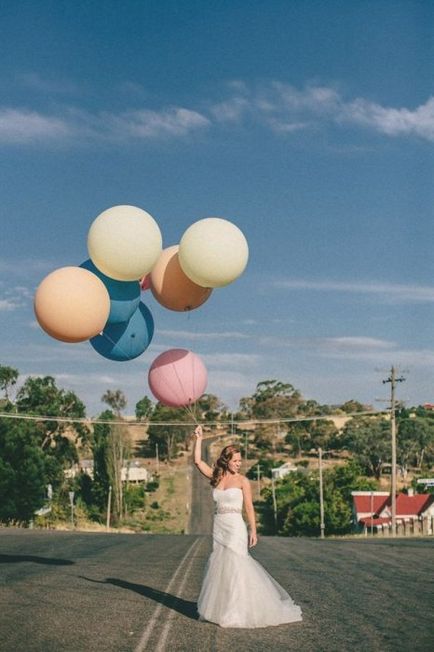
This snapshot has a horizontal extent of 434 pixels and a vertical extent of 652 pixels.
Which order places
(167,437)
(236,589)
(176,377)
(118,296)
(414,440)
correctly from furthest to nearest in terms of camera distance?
(414,440) < (167,437) < (176,377) < (118,296) < (236,589)

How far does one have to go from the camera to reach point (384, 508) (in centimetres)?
6444

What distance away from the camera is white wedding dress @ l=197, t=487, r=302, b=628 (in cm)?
743

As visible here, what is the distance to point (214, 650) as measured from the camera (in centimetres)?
632

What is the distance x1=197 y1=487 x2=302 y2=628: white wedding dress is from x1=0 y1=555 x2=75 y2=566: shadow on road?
729cm

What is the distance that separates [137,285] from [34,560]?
23.4 ft

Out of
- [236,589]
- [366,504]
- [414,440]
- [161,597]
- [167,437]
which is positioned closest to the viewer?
[236,589]

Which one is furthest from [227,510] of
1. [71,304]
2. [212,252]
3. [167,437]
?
[167,437]

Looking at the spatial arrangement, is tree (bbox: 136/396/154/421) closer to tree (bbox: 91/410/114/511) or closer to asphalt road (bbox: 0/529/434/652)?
tree (bbox: 91/410/114/511)

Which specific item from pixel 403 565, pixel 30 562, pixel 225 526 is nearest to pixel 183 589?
pixel 225 526

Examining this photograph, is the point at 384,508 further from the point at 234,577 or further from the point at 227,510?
the point at 234,577

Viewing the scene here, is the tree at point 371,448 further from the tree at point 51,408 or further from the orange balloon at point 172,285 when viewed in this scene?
the orange balloon at point 172,285

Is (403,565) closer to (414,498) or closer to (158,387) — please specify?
(158,387)

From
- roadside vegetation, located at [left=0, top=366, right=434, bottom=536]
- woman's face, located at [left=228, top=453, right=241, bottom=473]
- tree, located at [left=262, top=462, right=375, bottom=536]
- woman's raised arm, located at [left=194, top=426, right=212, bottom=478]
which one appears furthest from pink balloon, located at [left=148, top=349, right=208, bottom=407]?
tree, located at [left=262, top=462, right=375, bottom=536]

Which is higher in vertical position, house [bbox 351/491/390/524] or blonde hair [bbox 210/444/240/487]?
blonde hair [bbox 210/444/240/487]
